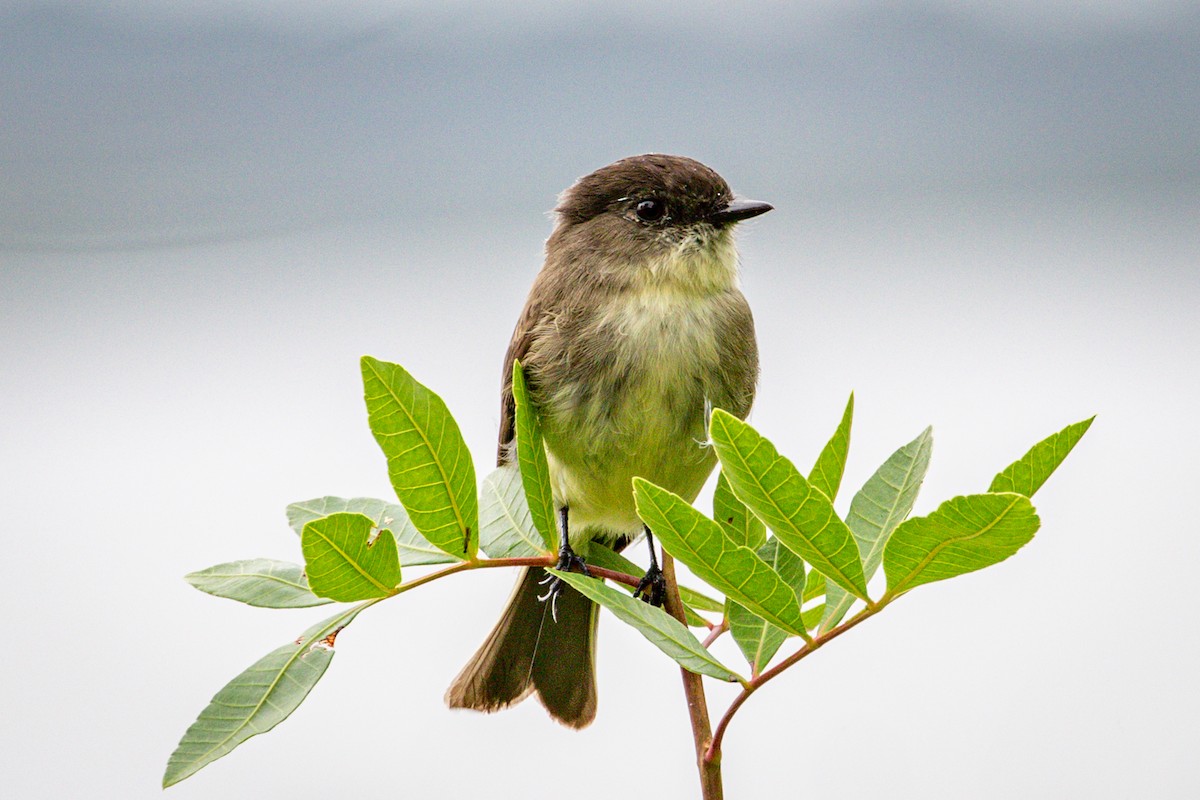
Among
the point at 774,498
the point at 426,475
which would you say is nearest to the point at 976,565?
the point at 774,498

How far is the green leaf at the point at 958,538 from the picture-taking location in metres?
0.82

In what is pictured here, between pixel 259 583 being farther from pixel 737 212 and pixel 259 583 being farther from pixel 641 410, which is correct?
pixel 737 212

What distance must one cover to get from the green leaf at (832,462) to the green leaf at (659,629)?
0.21m

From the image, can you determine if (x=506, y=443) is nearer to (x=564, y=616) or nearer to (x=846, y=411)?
(x=564, y=616)

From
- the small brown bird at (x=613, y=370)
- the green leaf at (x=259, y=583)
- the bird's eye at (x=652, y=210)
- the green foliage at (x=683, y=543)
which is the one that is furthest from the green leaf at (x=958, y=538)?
the bird's eye at (x=652, y=210)

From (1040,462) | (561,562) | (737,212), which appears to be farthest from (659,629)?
(737,212)

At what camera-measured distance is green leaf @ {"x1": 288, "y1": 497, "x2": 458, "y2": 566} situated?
1.12 meters

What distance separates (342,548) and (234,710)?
0.58 ft

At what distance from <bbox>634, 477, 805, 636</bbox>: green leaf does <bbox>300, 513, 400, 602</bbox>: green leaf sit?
233mm

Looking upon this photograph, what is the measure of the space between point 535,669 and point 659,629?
34.1 inches

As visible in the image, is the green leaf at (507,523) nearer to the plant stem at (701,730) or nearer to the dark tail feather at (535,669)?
the plant stem at (701,730)

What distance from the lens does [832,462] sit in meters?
1.08

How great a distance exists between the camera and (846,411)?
106 cm

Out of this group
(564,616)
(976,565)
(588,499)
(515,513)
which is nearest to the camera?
(976,565)
